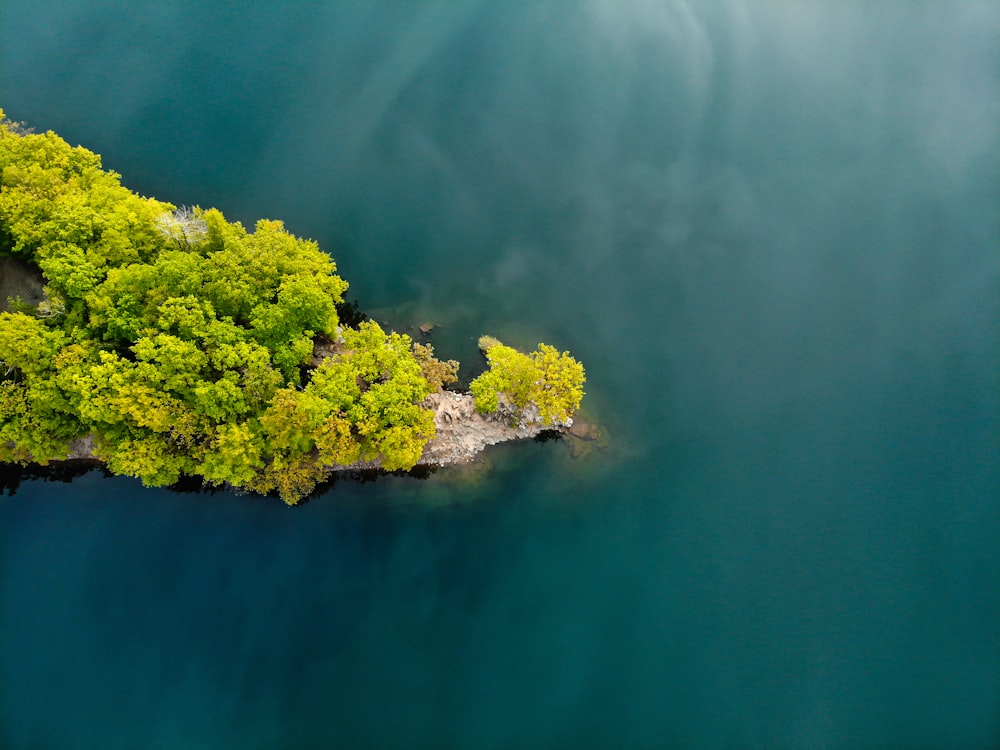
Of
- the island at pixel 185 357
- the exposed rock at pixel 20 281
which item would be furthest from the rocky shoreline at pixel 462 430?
the exposed rock at pixel 20 281

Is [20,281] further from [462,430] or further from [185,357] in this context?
[462,430]

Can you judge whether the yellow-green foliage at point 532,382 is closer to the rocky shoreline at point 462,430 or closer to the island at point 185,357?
the island at point 185,357

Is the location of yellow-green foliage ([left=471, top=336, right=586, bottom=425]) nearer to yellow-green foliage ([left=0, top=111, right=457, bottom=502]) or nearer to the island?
the island

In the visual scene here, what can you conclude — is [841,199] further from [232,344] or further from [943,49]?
[232,344]

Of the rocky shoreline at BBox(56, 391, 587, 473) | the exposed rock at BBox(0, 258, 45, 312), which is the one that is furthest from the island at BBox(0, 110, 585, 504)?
the rocky shoreline at BBox(56, 391, 587, 473)

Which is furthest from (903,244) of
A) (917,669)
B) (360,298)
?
(360,298)

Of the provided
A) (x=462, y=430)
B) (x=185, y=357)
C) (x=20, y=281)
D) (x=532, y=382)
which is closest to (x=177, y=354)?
(x=185, y=357)
